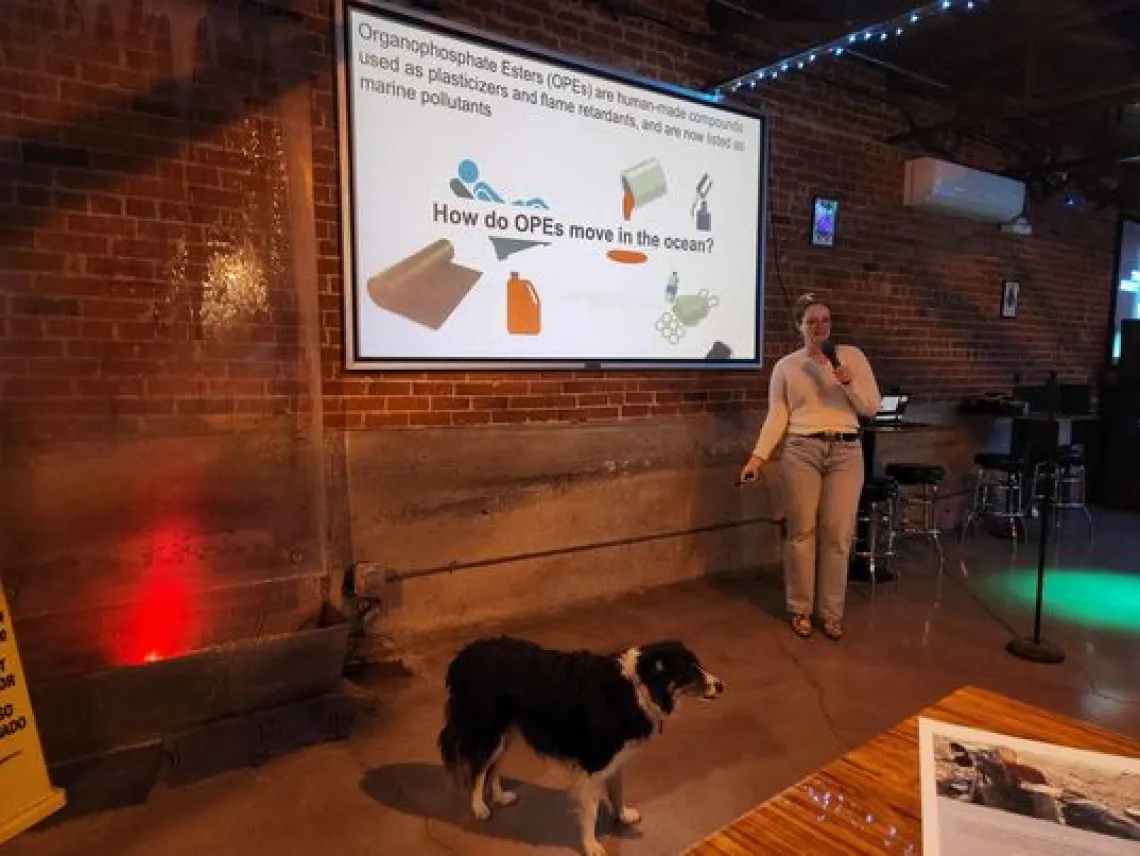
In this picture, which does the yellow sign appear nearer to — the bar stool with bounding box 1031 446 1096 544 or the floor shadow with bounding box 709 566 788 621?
the floor shadow with bounding box 709 566 788 621

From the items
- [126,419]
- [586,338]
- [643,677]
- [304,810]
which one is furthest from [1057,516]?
[126,419]

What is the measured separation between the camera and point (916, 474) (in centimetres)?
464

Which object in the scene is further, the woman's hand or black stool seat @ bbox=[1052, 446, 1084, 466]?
black stool seat @ bbox=[1052, 446, 1084, 466]

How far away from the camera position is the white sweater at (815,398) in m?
3.43

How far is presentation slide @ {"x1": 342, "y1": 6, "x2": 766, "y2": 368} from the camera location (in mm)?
3195

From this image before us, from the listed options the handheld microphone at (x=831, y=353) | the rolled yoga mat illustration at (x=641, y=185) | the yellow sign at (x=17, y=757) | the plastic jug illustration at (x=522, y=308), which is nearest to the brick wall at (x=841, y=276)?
the plastic jug illustration at (x=522, y=308)

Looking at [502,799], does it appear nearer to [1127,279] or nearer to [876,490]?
[876,490]

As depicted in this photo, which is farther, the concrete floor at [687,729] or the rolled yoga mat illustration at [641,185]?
the rolled yoga mat illustration at [641,185]

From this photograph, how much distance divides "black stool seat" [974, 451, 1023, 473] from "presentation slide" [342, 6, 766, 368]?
98.3 inches

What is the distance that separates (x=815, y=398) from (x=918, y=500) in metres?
2.16

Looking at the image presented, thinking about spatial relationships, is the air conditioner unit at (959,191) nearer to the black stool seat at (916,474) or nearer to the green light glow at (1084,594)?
the black stool seat at (916,474)

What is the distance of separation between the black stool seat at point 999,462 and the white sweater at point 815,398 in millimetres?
2799

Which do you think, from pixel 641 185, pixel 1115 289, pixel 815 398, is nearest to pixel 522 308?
pixel 641 185

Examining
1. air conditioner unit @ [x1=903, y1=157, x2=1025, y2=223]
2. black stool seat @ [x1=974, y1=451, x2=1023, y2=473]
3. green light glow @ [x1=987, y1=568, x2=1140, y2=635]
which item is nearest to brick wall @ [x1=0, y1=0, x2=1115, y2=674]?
air conditioner unit @ [x1=903, y1=157, x2=1025, y2=223]
